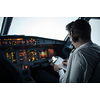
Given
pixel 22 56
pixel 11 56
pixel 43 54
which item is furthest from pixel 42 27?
pixel 11 56

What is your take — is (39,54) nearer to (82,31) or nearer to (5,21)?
(5,21)

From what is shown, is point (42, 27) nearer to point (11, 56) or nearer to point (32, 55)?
point (32, 55)

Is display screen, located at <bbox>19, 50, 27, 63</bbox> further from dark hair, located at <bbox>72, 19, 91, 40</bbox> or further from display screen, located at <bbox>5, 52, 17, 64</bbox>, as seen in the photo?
dark hair, located at <bbox>72, 19, 91, 40</bbox>

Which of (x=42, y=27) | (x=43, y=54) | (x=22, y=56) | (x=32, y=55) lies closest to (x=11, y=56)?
(x=22, y=56)

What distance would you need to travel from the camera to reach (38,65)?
2.87 metres

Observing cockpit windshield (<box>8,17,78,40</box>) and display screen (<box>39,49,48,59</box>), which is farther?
display screen (<box>39,49,48,59</box>)

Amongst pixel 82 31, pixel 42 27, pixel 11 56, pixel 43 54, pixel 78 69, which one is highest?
pixel 42 27

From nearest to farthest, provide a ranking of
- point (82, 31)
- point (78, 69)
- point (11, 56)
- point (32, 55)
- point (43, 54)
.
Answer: point (78, 69)
point (82, 31)
point (11, 56)
point (32, 55)
point (43, 54)

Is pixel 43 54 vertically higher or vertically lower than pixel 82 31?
lower

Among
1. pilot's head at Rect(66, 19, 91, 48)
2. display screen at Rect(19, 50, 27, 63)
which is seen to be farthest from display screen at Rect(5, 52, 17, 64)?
pilot's head at Rect(66, 19, 91, 48)

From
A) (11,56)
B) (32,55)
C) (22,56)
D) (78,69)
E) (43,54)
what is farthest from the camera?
(43,54)

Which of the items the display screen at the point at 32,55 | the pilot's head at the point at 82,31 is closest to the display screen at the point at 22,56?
the display screen at the point at 32,55

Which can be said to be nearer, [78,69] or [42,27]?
[78,69]

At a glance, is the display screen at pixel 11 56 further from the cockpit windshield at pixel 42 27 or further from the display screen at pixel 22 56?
the cockpit windshield at pixel 42 27
